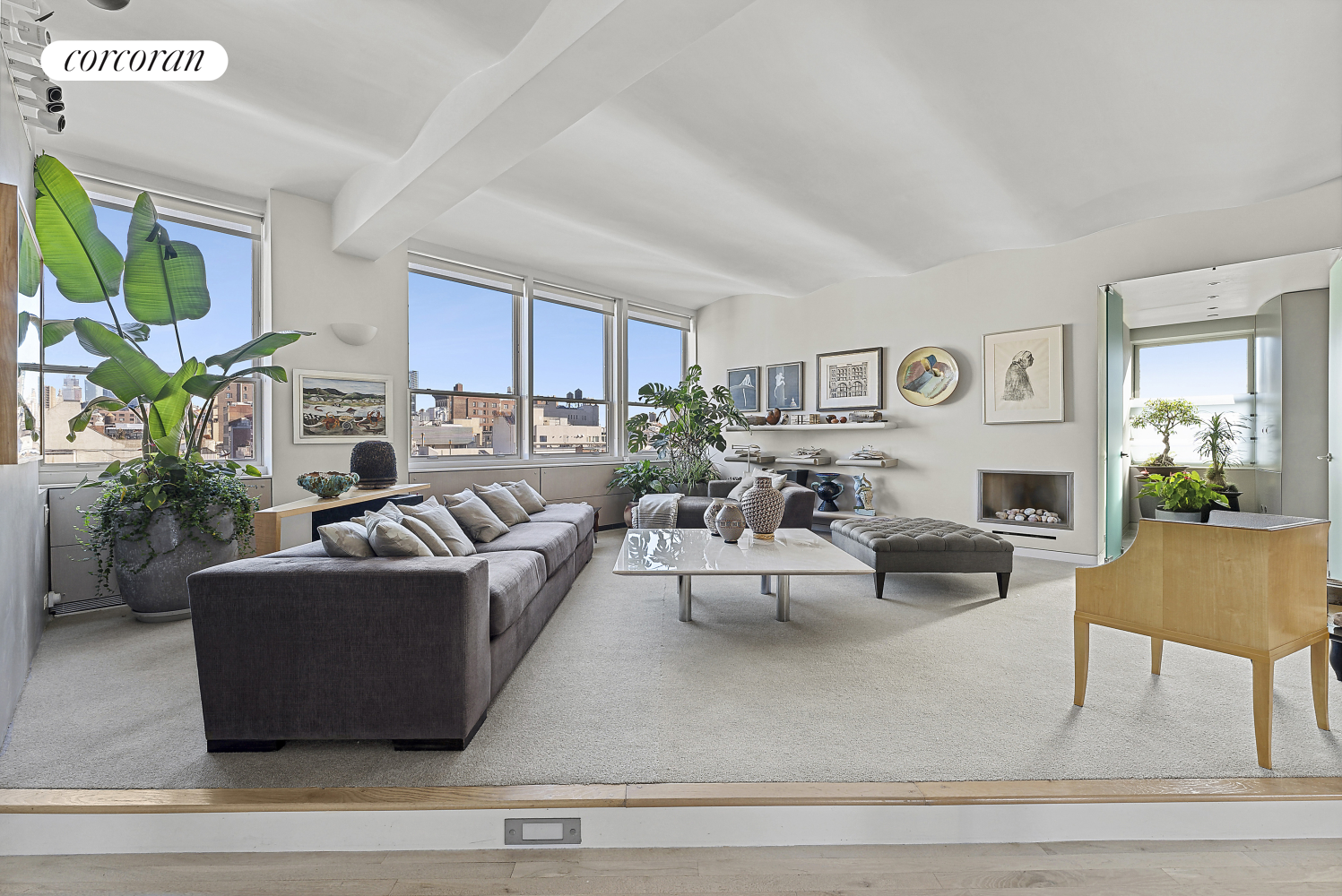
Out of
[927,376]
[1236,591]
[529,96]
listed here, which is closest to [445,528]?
[529,96]

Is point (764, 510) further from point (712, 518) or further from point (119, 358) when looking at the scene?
point (119, 358)

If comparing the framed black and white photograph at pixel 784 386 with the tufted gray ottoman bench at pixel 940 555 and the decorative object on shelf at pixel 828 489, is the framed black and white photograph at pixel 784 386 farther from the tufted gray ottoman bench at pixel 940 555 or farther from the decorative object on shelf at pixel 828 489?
the tufted gray ottoman bench at pixel 940 555

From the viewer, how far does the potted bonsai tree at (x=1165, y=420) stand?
18.9 ft

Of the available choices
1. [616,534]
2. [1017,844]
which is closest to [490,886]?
[1017,844]

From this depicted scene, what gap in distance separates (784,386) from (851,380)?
85cm

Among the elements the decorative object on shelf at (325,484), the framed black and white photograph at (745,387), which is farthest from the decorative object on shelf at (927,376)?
the decorative object on shelf at (325,484)

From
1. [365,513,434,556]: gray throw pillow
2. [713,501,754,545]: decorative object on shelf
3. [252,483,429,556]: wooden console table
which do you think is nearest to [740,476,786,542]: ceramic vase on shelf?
[713,501,754,545]: decorative object on shelf

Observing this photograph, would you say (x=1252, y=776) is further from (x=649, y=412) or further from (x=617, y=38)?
(x=649, y=412)

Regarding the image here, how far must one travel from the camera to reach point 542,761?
6.21ft

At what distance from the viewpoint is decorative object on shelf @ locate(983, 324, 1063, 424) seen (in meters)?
5.20

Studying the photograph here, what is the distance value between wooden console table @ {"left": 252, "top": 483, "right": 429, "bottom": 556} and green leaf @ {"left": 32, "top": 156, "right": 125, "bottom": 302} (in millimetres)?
1481

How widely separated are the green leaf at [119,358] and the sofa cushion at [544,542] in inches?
79.0

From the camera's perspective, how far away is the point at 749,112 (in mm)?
3268

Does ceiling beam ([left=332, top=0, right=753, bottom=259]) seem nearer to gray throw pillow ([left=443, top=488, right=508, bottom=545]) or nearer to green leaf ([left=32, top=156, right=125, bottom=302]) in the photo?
green leaf ([left=32, top=156, right=125, bottom=302])
